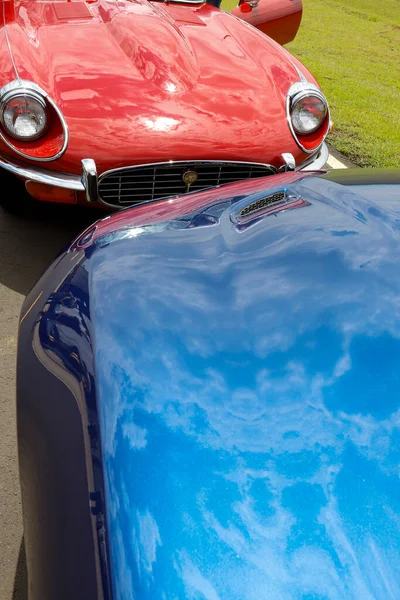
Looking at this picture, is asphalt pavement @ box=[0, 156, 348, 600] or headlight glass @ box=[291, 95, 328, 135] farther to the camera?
headlight glass @ box=[291, 95, 328, 135]

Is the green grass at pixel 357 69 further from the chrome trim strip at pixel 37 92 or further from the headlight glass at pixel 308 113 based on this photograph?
the chrome trim strip at pixel 37 92

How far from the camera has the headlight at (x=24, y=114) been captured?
2.73m

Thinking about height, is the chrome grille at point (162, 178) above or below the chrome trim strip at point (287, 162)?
below

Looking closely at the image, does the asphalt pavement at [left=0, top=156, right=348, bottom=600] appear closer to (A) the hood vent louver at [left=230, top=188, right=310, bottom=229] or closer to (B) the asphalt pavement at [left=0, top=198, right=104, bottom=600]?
(B) the asphalt pavement at [left=0, top=198, right=104, bottom=600]

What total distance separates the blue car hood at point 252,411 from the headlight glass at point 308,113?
1.72 metres

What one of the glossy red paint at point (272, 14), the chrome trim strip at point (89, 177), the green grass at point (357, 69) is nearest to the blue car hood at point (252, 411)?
the chrome trim strip at point (89, 177)

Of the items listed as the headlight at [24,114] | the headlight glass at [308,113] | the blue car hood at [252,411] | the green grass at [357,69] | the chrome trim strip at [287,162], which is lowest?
the blue car hood at [252,411]

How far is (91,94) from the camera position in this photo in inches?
111

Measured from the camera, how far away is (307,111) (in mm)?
3156

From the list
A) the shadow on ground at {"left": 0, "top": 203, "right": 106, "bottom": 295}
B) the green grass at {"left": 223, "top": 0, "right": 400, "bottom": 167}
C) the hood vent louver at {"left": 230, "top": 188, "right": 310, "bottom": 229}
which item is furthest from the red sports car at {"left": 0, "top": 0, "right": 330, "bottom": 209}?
the green grass at {"left": 223, "top": 0, "right": 400, "bottom": 167}

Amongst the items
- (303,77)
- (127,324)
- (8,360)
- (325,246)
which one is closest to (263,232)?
(325,246)

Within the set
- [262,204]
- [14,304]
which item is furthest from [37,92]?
[262,204]

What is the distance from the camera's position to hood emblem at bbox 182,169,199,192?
113 inches

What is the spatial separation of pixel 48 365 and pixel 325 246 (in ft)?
2.10
